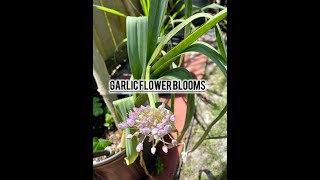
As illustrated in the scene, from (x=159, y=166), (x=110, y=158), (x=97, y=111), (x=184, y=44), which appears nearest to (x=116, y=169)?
(x=110, y=158)

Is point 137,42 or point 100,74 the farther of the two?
point 100,74

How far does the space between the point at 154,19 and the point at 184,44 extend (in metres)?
0.10

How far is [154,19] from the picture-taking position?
727mm

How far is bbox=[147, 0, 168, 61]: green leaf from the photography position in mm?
714

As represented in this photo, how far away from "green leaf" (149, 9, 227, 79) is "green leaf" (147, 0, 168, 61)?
0.04 m

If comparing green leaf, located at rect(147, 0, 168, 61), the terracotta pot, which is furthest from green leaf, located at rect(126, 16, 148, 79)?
the terracotta pot

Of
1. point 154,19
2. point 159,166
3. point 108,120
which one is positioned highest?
point 154,19

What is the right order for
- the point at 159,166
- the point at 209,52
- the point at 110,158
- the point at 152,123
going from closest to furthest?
the point at 152,123
the point at 209,52
the point at 110,158
the point at 159,166

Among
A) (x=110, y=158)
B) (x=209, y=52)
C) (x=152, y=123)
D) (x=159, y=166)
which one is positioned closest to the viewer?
(x=152, y=123)

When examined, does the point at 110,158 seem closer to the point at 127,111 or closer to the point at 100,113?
the point at 127,111

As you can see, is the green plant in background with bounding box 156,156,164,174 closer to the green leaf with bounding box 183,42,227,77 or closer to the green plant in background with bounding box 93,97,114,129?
the green plant in background with bounding box 93,97,114,129

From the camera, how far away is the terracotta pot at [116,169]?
0.84 meters
